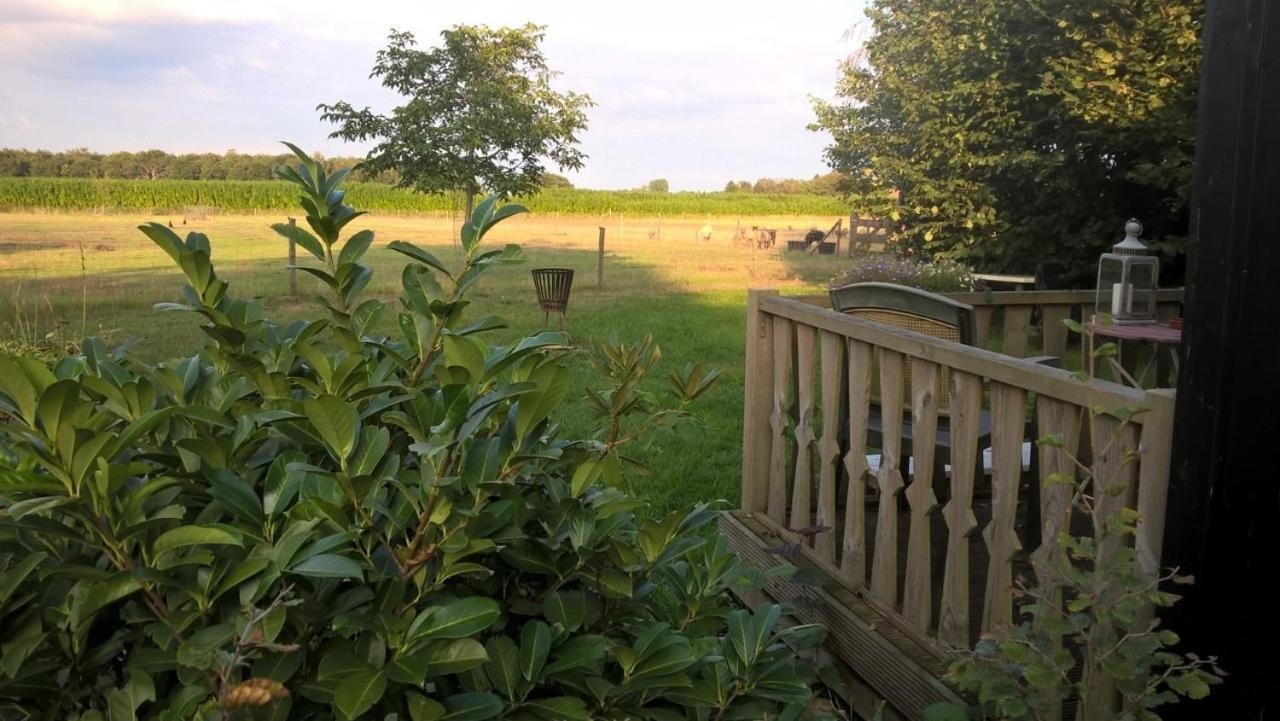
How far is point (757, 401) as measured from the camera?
3189mm

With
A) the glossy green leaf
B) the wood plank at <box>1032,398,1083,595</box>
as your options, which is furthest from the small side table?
the glossy green leaf

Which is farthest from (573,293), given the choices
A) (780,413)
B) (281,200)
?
(281,200)

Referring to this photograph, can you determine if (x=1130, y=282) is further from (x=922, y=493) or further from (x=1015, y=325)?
(x=922, y=493)

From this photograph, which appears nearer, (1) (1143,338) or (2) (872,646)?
(2) (872,646)

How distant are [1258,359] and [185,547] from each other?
1551 mm

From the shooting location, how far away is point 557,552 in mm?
1169

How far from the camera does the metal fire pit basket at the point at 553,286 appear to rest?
10812 millimetres

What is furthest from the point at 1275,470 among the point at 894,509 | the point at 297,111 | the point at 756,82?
the point at 297,111

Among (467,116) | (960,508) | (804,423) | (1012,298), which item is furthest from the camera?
(467,116)

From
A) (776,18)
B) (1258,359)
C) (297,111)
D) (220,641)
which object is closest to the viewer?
(220,641)

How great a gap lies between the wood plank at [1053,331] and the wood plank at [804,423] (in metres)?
1.38

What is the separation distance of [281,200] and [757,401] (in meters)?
43.9

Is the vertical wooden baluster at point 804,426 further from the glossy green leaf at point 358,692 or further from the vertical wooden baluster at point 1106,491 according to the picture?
the glossy green leaf at point 358,692

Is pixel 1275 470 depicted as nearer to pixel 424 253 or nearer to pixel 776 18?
pixel 424 253
